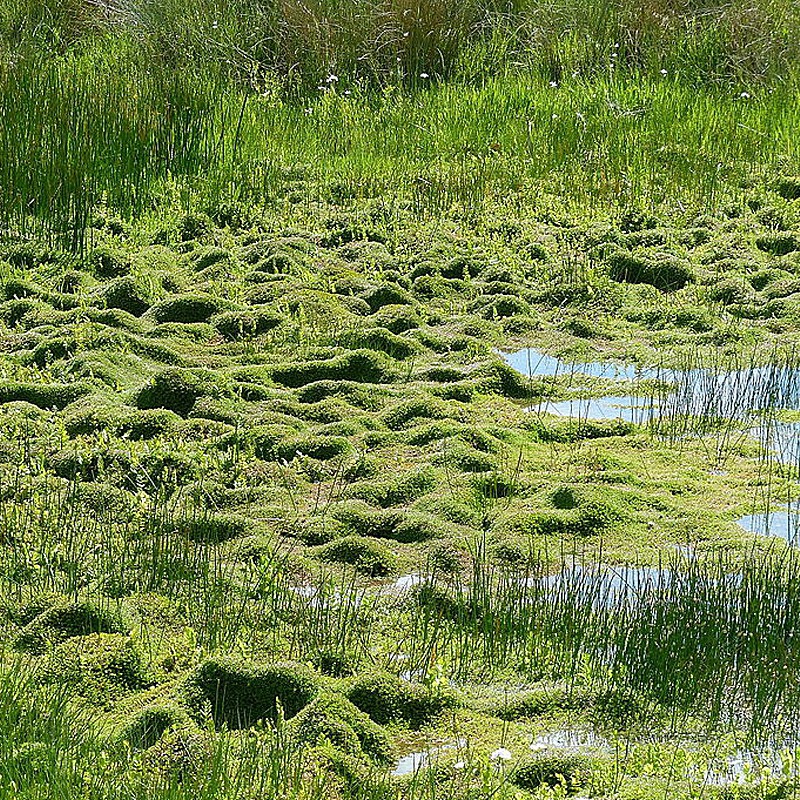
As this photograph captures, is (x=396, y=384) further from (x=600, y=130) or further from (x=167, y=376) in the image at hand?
(x=600, y=130)

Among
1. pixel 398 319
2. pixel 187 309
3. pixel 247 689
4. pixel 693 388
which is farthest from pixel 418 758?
pixel 187 309

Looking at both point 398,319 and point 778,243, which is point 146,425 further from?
point 778,243

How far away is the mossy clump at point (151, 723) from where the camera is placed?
3.22m

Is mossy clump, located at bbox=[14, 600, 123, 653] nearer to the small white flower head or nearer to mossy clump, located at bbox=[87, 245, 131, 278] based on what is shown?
the small white flower head

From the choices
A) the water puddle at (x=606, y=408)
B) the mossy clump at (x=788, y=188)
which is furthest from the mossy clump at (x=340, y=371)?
the mossy clump at (x=788, y=188)

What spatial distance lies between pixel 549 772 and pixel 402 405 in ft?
7.60

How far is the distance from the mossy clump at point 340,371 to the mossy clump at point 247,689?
7.62 ft

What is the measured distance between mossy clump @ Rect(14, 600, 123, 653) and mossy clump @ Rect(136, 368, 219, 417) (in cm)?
157

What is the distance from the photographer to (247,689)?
3385mm

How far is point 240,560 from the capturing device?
4160mm

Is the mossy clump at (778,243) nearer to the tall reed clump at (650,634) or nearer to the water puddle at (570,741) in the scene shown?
the tall reed clump at (650,634)

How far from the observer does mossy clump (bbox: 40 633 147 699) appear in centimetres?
348

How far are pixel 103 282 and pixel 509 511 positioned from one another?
3.04 metres

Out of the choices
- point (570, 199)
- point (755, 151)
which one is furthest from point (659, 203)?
point (755, 151)
